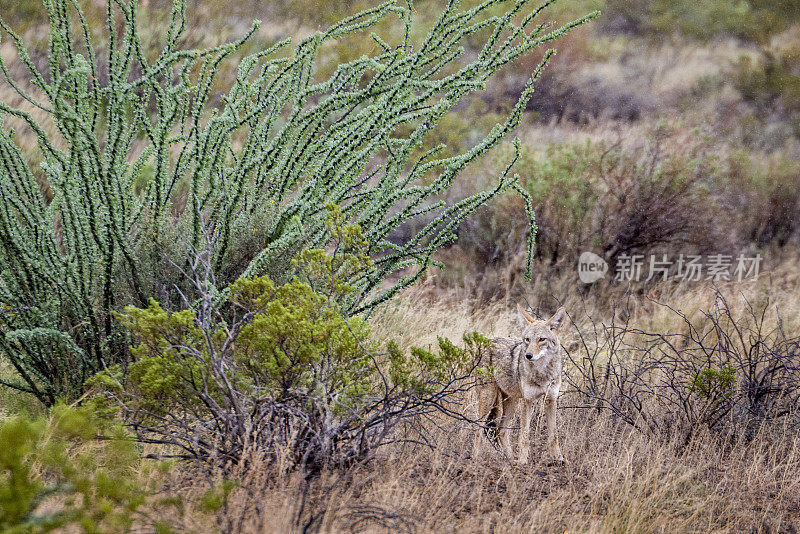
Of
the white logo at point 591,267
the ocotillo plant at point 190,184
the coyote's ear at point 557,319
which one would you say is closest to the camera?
the ocotillo plant at point 190,184

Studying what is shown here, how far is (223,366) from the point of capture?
271cm

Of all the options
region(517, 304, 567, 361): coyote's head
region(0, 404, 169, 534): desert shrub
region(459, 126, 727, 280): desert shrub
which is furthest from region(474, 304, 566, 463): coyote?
region(459, 126, 727, 280): desert shrub

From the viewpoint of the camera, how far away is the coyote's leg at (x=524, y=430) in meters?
3.30

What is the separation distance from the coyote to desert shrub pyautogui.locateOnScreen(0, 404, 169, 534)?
1.61m

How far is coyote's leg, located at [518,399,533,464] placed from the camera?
330cm

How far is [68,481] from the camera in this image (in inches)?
90.7

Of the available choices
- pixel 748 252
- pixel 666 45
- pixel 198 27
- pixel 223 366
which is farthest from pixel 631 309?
pixel 666 45

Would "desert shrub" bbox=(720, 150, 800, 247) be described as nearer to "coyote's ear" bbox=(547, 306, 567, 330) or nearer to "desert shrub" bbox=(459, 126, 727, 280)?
"desert shrub" bbox=(459, 126, 727, 280)

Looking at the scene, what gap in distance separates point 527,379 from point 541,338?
0.70ft

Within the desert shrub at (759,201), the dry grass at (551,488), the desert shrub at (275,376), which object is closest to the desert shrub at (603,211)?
the desert shrub at (759,201)

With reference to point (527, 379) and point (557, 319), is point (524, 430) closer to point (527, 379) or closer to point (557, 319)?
point (527, 379)

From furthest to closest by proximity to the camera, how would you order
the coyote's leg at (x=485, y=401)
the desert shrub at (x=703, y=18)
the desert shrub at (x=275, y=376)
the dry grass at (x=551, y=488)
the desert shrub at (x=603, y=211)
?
the desert shrub at (x=703, y=18) < the desert shrub at (x=603, y=211) < the coyote's leg at (x=485, y=401) < the desert shrub at (x=275, y=376) < the dry grass at (x=551, y=488)

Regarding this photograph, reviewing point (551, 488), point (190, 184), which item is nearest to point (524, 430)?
point (551, 488)

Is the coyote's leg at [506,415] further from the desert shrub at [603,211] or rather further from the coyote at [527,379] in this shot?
the desert shrub at [603,211]
